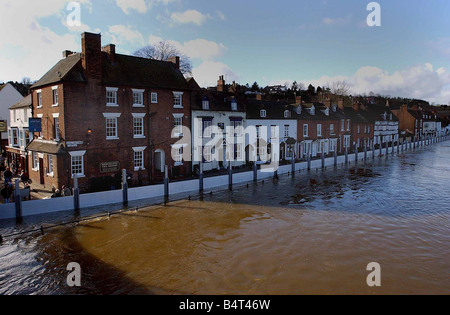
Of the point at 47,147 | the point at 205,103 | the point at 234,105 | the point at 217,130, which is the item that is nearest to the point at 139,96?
the point at 205,103

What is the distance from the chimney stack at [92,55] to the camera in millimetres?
23766

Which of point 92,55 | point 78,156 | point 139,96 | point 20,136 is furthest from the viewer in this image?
point 20,136

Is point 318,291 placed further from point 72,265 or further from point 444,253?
point 72,265

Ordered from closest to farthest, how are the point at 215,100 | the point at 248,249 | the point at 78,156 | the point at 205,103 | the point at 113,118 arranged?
the point at 248,249
the point at 78,156
the point at 113,118
the point at 205,103
the point at 215,100

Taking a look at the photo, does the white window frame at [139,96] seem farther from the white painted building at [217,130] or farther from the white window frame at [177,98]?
the white painted building at [217,130]

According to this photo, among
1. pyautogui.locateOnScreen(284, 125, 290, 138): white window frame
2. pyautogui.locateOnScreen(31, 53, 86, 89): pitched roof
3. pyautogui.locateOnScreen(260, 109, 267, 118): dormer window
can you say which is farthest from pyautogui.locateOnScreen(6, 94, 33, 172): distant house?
pyautogui.locateOnScreen(284, 125, 290, 138): white window frame

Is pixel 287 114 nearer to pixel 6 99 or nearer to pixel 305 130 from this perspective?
pixel 305 130

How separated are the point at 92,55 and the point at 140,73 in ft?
14.3

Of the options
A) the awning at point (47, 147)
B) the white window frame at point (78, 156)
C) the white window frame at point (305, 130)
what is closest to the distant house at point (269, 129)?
the white window frame at point (305, 130)

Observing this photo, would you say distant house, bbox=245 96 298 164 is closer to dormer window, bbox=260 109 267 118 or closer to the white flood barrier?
dormer window, bbox=260 109 267 118

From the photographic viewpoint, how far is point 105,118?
24906mm

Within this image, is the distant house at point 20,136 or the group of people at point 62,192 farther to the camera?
the distant house at point 20,136

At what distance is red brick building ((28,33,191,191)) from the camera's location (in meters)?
23.3
